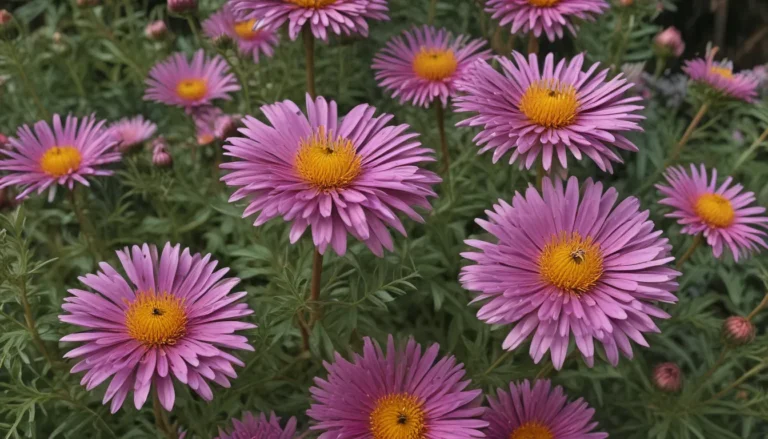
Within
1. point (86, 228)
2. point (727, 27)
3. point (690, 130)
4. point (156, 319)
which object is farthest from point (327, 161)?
point (727, 27)

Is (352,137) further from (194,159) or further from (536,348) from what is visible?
(194,159)

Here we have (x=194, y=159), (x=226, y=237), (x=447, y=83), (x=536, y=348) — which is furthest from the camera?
(x=194, y=159)

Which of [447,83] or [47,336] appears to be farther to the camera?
[447,83]

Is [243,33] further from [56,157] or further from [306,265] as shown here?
[306,265]

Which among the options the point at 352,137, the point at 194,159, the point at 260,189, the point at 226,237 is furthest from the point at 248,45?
the point at 260,189

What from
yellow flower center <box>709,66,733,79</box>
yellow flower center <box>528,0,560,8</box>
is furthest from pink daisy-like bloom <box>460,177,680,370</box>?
yellow flower center <box>709,66,733,79</box>

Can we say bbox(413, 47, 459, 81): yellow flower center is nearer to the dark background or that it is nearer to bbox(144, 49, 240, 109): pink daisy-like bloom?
bbox(144, 49, 240, 109): pink daisy-like bloom
